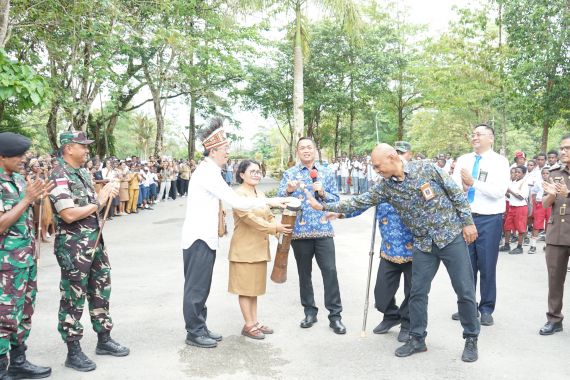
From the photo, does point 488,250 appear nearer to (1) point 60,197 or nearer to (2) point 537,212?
(1) point 60,197

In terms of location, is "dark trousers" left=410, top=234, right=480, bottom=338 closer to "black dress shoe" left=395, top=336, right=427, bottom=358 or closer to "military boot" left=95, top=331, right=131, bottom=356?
"black dress shoe" left=395, top=336, right=427, bottom=358

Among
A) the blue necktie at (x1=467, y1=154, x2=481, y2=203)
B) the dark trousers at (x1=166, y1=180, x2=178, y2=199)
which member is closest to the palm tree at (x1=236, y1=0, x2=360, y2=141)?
the dark trousers at (x1=166, y1=180, x2=178, y2=199)

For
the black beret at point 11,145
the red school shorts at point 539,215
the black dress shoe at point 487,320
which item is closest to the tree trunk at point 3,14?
the black beret at point 11,145

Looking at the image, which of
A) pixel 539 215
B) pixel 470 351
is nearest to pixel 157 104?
pixel 539 215

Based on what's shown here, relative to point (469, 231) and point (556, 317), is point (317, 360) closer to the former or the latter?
point (469, 231)

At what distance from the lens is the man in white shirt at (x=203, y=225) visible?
454 cm

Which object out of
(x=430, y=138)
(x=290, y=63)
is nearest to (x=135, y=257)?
(x=290, y=63)

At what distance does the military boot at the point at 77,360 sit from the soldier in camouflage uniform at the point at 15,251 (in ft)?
0.73

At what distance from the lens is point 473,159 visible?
17.7ft

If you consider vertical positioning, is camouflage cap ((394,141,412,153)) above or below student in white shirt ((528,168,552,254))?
above

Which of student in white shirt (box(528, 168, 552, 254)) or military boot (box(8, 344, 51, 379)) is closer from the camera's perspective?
military boot (box(8, 344, 51, 379))

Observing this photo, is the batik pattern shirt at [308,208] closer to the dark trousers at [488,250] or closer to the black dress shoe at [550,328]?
the dark trousers at [488,250]

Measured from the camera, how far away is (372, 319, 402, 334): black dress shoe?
5.01m

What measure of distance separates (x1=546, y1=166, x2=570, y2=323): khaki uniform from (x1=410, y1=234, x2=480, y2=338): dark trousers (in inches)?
48.1
